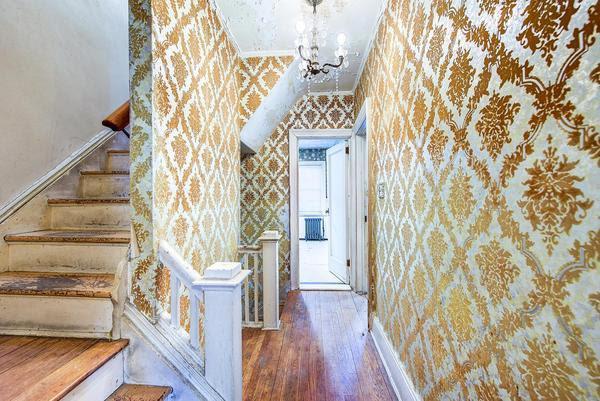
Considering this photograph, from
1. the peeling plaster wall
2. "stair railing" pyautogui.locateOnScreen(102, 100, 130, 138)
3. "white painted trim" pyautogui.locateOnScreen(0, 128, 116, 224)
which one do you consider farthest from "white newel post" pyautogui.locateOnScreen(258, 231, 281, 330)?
the peeling plaster wall

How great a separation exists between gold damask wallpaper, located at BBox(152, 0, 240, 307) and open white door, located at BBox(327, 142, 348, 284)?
1.75 m

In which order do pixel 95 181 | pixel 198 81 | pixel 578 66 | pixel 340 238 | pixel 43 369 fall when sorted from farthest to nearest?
pixel 340 238 < pixel 95 181 < pixel 198 81 < pixel 43 369 < pixel 578 66

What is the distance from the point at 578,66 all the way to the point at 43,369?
5.95 feet

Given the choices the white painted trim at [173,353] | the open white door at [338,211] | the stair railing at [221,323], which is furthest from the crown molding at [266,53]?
the white painted trim at [173,353]

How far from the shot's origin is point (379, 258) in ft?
7.31

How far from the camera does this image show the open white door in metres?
3.97

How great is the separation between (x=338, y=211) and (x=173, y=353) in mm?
3266

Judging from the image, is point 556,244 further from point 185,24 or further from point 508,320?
point 185,24

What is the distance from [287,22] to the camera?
2.39 meters

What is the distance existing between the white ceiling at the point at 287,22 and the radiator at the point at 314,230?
587cm

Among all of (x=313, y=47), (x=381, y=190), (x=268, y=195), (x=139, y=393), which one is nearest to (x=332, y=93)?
(x=268, y=195)

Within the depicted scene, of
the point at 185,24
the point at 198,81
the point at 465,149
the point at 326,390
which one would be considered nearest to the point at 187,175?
the point at 198,81

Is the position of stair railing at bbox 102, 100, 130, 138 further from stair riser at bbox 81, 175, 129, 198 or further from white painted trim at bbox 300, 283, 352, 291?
white painted trim at bbox 300, 283, 352, 291

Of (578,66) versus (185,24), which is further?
(185,24)
